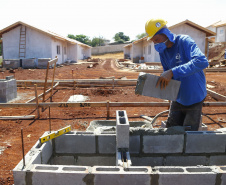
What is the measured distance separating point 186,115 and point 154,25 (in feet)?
4.44

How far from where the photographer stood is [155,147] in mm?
2885

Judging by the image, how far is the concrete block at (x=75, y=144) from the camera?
292 cm

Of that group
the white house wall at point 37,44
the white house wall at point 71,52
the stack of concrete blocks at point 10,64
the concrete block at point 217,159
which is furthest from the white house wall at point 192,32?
the concrete block at point 217,159

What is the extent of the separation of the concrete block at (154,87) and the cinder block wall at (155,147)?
532 mm

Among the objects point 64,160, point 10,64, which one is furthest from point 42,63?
point 64,160

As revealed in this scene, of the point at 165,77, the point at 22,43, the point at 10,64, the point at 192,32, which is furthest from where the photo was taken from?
the point at 22,43

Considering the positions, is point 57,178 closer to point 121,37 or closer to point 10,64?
point 10,64

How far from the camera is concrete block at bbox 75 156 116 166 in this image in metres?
2.98

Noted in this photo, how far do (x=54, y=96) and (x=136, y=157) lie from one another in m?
6.84

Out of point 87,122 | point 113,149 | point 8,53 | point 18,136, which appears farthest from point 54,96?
point 8,53

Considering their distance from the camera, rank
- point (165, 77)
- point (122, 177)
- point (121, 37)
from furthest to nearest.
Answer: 1. point (121, 37)
2. point (165, 77)
3. point (122, 177)

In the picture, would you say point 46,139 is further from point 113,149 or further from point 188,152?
point 188,152

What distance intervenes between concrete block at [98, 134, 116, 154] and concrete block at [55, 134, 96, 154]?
3.4 inches

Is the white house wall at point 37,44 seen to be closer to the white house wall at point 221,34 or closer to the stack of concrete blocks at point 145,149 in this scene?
the stack of concrete blocks at point 145,149
